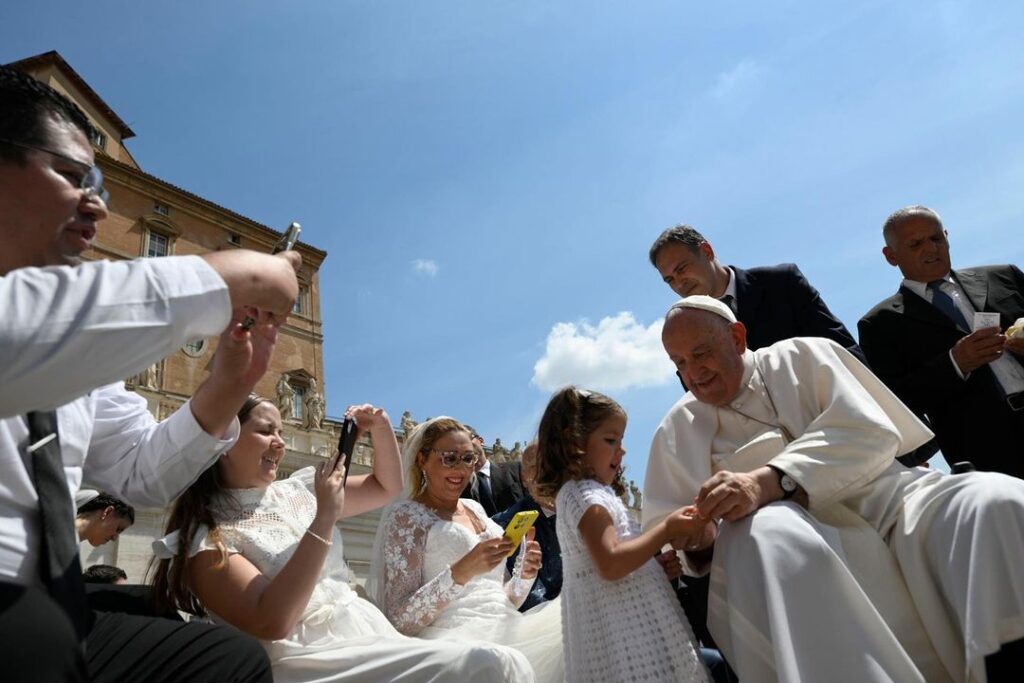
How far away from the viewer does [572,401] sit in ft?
9.86

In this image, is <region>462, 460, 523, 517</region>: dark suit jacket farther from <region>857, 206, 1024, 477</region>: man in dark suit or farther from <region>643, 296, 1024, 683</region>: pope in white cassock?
<region>643, 296, 1024, 683</region>: pope in white cassock

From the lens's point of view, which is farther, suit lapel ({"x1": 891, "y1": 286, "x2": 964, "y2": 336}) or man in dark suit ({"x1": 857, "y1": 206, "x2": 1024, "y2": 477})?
suit lapel ({"x1": 891, "y1": 286, "x2": 964, "y2": 336})

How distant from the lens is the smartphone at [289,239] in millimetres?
1715

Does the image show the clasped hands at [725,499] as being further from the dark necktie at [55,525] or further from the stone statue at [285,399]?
the stone statue at [285,399]

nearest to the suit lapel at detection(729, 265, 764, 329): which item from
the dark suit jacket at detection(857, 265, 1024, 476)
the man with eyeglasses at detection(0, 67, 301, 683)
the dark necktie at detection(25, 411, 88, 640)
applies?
the dark suit jacket at detection(857, 265, 1024, 476)

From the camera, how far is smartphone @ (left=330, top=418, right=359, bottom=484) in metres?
2.37

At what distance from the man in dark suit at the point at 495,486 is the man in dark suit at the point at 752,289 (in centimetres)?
229

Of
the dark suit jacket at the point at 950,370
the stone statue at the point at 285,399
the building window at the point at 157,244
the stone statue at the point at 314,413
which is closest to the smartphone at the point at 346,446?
the dark suit jacket at the point at 950,370

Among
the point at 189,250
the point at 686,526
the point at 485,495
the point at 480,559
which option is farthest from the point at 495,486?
the point at 189,250

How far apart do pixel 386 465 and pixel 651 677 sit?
146cm

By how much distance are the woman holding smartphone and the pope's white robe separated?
880mm

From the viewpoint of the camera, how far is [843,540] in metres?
2.29

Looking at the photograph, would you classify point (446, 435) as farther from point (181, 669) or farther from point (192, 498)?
point (181, 669)

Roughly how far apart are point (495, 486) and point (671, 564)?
11.4 feet
